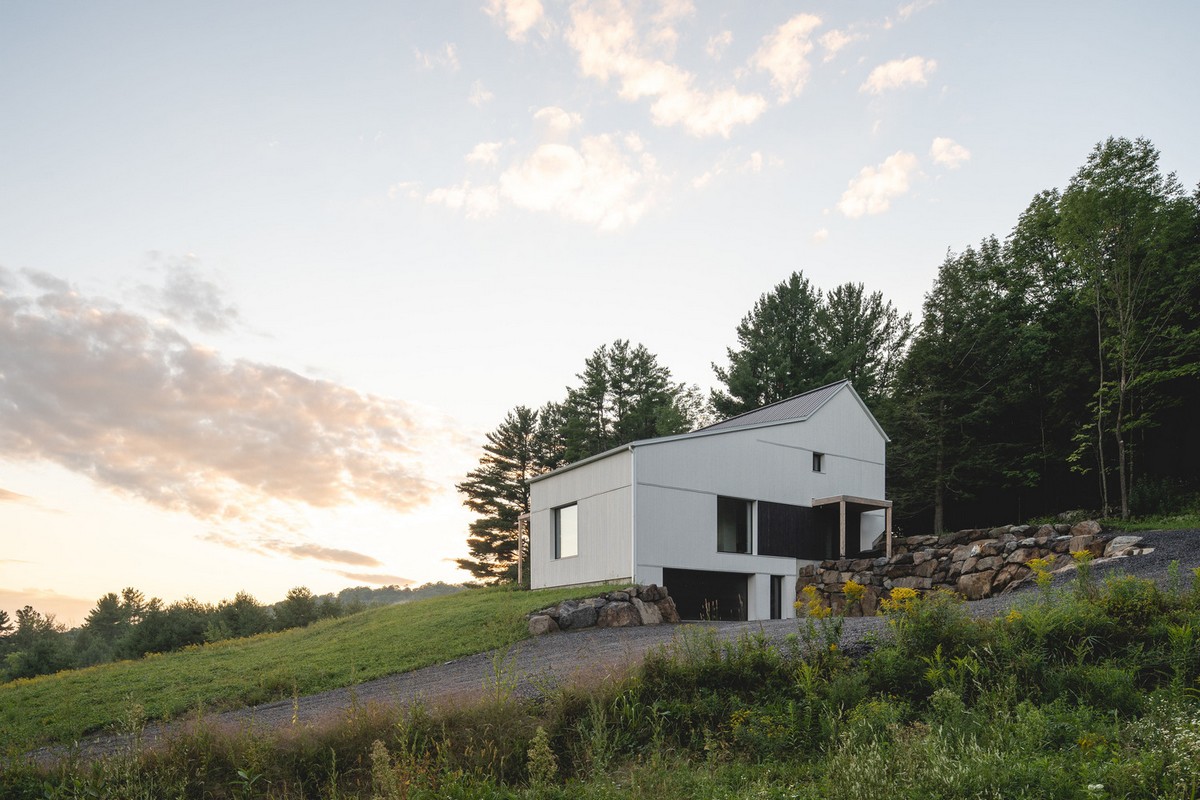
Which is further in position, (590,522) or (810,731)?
(590,522)

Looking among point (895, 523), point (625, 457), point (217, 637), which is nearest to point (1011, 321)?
point (895, 523)

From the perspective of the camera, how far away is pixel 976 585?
1753cm

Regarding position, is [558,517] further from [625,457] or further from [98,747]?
[98,747]

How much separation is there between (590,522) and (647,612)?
431cm

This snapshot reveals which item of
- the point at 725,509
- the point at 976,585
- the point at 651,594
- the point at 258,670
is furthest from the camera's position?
the point at 725,509

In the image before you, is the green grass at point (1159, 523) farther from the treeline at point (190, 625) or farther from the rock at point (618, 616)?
the treeline at point (190, 625)

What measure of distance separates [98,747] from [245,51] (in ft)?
35.9

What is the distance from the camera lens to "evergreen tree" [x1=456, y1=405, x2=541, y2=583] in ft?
161

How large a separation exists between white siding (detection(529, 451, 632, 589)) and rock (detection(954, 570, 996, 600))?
790 cm

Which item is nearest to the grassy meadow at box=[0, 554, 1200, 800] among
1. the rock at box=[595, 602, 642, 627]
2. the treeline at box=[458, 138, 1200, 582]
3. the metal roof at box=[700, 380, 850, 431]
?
the rock at box=[595, 602, 642, 627]

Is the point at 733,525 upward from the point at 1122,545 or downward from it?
upward

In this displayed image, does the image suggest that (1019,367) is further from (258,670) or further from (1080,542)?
(258,670)

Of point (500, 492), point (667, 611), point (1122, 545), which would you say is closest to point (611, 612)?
point (667, 611)

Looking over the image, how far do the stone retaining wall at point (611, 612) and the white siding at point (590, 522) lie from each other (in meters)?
1.45
